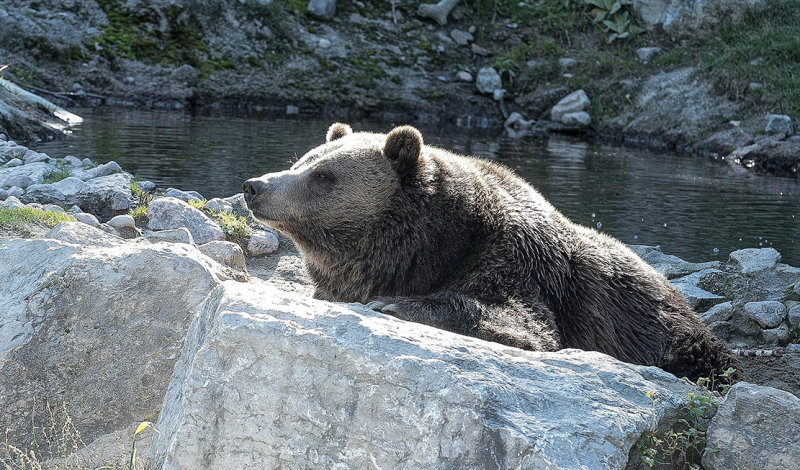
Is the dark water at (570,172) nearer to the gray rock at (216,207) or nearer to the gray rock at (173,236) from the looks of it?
the gray rock at (216,207)

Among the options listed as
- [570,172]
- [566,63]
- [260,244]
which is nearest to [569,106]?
[566,63]

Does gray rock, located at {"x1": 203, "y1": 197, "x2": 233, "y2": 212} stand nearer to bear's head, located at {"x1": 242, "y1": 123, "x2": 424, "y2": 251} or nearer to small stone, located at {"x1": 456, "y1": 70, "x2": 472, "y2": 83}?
bear's head, located at {"x1": 242, "y1": 123, "x2": 424, "y2": 251}

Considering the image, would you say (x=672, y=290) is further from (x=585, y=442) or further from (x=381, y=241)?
(x=585, y=442)

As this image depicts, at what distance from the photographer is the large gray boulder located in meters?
4.05

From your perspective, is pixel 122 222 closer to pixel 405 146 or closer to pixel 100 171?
pixel 100 171

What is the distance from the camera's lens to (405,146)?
16.4ft

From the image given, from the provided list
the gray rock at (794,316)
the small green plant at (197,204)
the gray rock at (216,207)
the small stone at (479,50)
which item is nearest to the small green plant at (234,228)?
the gray rock at (216,207)

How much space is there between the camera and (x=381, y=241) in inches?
196

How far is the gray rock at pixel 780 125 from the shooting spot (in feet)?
62.4

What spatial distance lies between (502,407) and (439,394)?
209 millimetres

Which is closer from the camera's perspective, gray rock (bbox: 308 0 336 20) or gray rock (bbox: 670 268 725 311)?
gray rock (bbox: 670 268 725 311)

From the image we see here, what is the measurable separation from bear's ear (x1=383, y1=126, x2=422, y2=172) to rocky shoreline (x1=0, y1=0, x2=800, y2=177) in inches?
645

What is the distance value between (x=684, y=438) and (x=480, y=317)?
129cm

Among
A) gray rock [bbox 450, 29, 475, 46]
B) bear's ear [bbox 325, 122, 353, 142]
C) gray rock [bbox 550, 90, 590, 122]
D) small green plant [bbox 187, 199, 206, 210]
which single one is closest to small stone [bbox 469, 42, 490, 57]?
gray rock [bbox 450, 29, 475, 46]
